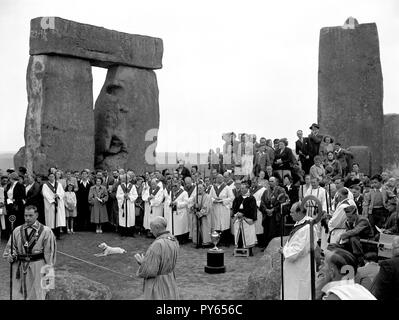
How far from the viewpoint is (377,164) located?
18.4 metres

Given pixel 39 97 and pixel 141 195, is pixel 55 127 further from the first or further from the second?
pixel 141 195

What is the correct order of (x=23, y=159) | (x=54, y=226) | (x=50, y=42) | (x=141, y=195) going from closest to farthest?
(x=54, y=226) < (x=141, y=195) < (x=50, y=42) < (x=23, y=159)

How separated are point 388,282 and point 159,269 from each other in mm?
2923

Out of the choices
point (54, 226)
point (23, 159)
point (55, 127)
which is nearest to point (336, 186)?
point (54, 226)

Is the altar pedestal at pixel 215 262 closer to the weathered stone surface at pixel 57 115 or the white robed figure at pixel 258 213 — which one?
the white robed figure at pixel 258 213

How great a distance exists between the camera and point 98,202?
14.7m

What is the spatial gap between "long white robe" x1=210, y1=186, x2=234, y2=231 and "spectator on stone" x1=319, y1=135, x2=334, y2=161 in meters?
3.04

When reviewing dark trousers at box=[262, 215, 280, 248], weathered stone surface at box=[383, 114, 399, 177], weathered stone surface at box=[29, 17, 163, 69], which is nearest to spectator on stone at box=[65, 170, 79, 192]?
weathered stone surface at box=[29, 17, 163, 69]

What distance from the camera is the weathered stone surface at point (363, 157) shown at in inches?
650

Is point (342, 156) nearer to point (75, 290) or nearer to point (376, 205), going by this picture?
point (376, 205)

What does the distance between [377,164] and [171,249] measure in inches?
528

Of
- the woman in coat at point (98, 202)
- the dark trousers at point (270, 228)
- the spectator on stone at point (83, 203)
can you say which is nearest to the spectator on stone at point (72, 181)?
the spectator on stone at point (83, 203)

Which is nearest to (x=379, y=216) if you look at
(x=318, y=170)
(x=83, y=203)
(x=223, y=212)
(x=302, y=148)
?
(x=318, y=170)

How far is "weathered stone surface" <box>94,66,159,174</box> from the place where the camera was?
18719 mm
